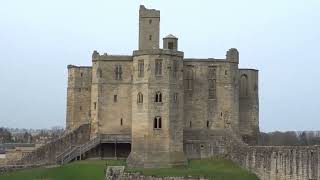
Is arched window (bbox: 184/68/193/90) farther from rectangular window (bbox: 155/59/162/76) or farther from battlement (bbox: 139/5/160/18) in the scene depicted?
battlement (bbox: 139/5/160/18)

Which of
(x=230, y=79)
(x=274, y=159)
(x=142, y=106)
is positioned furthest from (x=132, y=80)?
(x=274, y=159)

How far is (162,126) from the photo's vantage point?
7212cm

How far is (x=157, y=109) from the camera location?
7238 centimetres

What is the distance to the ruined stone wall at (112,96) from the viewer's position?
3036 inches

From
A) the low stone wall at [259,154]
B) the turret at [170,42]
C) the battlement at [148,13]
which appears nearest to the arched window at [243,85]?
the low stone wall at [259,154]

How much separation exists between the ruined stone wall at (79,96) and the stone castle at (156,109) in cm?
10

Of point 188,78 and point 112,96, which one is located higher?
point 188,78

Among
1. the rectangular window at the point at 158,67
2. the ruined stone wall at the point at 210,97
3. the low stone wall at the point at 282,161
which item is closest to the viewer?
the low stone wall at the point at 282,161

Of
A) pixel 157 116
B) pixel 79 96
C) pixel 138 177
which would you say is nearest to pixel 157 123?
pixel 157 116

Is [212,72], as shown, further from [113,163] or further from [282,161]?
[282,161]

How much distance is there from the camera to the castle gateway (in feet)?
237

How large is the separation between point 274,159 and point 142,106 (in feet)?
52.6

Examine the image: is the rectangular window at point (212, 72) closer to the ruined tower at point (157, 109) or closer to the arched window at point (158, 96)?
the ruined tower at point (157, 109)

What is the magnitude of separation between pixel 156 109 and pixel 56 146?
12.8 meters
